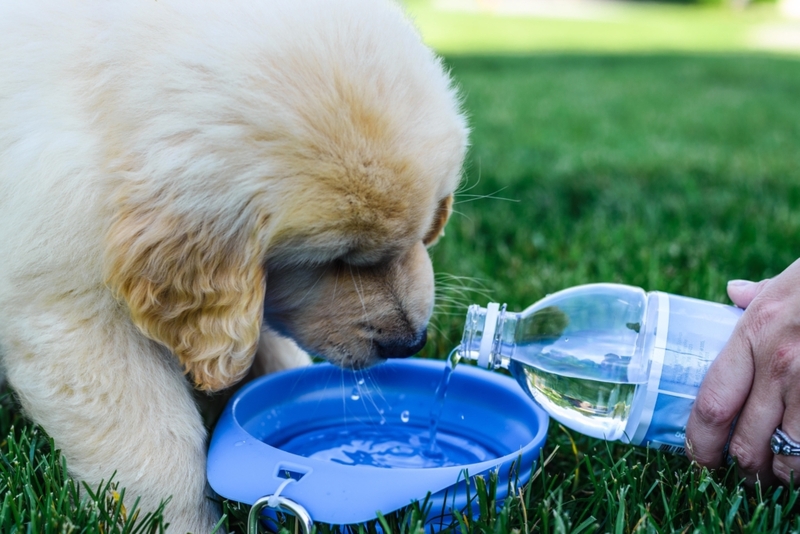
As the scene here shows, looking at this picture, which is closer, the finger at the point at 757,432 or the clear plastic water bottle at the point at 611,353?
the finger at the point at 757,432

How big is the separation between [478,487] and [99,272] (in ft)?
3.49

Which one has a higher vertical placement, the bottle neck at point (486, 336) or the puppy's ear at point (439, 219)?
the puppy's ear at point (439, 219)

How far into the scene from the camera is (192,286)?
6.70 ft

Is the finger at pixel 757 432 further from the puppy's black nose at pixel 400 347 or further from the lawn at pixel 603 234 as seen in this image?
the puppy's black nose at pixel 400 347

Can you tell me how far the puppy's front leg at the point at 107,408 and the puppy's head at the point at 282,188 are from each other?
0.46 feet

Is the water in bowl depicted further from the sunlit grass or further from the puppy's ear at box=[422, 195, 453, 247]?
the sunlit grass

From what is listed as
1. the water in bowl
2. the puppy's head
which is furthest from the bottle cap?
the puppy's head

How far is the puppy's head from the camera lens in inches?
76.8

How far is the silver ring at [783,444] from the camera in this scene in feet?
6.47

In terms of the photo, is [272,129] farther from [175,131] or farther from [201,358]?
[201,358]

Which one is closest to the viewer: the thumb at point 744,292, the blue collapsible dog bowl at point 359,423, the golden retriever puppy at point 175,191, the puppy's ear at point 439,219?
the blue collapsible dog bowl at point 359,423

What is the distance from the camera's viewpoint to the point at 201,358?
82.1 inches

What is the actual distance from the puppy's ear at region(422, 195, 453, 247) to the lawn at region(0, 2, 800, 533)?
412 millimetres

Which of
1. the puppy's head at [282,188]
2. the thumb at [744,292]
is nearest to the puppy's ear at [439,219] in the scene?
the puppy's head at [282,188]
